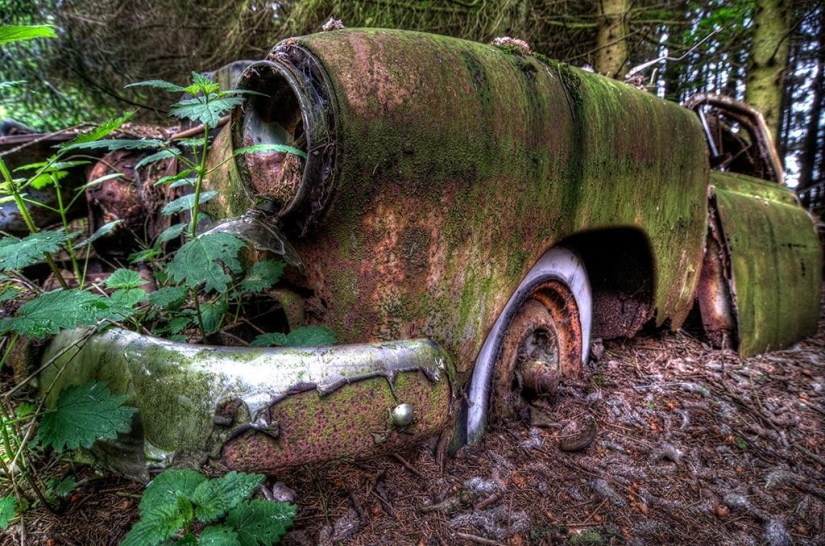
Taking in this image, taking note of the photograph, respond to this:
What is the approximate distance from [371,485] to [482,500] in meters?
0.30

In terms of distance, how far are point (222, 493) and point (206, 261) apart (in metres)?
0.46

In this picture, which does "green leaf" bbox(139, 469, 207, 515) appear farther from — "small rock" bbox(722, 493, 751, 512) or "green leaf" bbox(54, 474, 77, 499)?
"small rock" bbox(722, 493, 751, 512)

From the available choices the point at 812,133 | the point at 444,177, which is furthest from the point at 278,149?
the point at 812,133

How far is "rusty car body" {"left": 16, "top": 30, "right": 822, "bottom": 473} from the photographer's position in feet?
3.03

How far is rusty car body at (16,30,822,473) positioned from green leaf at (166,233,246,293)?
0.14 m

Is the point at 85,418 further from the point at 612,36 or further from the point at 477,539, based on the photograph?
the point at 612,36

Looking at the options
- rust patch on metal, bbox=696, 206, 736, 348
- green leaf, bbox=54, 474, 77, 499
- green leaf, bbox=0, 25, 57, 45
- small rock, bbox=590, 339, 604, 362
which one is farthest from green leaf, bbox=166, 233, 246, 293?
rust patch on metal, bbox=696, 206, 736, 348

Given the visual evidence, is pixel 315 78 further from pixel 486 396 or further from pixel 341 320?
pixel 486 396

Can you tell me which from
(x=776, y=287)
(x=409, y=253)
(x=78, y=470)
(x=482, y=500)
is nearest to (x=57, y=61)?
(x=78, y=470)

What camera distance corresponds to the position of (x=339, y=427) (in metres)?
0.94

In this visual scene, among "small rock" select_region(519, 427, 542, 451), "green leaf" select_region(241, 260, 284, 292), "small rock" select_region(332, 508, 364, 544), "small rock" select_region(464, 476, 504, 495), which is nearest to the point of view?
"small rock" select_region(332, 508, 364, 544)

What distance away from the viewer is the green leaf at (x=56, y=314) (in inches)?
36.4

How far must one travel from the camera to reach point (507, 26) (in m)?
4.45

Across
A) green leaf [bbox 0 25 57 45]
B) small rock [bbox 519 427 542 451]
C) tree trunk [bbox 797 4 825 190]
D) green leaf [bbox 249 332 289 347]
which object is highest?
tree trunk [bbox 797 4 825 190]
